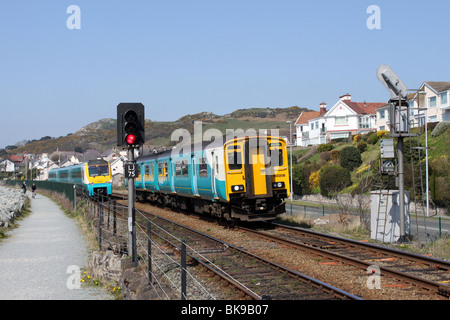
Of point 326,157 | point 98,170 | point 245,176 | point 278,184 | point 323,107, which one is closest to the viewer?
point 245,176

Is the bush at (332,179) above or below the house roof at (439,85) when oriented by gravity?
below

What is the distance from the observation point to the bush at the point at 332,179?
37969 mm

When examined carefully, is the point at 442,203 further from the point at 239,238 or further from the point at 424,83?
the point at 424,83

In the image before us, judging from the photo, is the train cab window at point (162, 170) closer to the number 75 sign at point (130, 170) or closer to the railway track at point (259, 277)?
the railway track at point (259, 277)

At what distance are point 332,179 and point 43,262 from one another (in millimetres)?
29493

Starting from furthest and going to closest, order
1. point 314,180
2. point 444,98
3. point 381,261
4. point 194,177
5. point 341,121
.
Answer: point 341,121
point 444,98
point 314,180
point 194,177
point 381,261

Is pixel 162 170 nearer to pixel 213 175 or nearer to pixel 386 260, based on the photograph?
pixel 213 175

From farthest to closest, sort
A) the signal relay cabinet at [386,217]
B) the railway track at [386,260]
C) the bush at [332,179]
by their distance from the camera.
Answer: the bush at [332,179] → the signal relay cabinet at [386,217] → the railway track at [386,260]

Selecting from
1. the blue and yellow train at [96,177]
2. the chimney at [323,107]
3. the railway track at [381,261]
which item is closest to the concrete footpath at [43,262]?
the railway track at [381,261]

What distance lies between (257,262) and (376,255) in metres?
3.14

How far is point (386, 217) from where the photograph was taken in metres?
15.0

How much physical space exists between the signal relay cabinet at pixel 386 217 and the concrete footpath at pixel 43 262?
8908 millimetres

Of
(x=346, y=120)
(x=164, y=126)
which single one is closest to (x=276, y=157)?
(x=346, y=120)

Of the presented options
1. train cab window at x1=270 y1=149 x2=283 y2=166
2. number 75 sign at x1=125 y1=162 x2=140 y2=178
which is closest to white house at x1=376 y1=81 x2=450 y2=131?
train cab window at x1=270 y1=149 x2=283 y2=166
